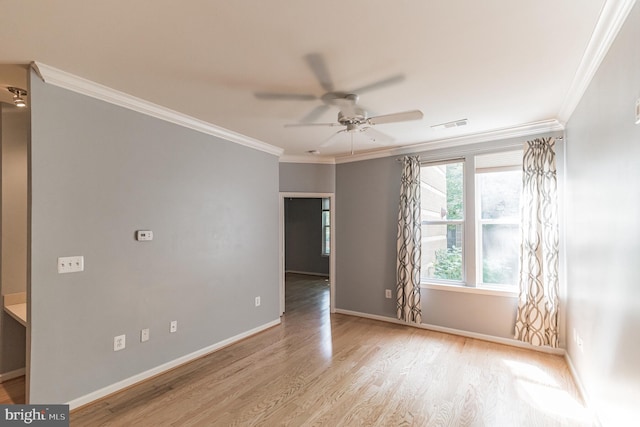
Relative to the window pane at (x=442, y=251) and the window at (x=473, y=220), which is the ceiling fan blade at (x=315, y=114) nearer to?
the window at (x=473, y=220)

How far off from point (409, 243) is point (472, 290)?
99 centimetres

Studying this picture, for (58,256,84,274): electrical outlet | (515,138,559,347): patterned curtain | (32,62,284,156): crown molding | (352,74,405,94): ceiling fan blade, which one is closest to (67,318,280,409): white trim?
(58,256,84,274): electrical outlet

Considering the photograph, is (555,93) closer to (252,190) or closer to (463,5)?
(463,5)

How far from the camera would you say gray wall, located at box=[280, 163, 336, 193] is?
199 inches

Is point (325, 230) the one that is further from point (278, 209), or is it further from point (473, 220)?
point (473, 220)

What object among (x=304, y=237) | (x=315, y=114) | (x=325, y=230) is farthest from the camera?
(x=304, y=237)

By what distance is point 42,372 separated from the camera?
7.34 ft

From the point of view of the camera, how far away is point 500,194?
A: 3914 mm

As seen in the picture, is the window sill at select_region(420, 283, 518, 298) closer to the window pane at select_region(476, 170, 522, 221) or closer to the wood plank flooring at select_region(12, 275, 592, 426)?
the wood plank flooring at select_region(12, 275, 592, 426)

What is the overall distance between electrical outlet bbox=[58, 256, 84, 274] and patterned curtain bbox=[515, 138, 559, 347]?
14.7 feet

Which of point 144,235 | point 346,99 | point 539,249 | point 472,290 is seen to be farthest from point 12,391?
point 539,249

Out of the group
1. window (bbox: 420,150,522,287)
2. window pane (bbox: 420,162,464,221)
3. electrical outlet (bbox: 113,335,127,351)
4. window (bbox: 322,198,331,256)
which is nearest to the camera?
electrical outlet (bbox: 113,335,127,351)

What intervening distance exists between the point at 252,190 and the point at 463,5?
10.5 feet

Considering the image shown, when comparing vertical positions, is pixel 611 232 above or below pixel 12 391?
above
